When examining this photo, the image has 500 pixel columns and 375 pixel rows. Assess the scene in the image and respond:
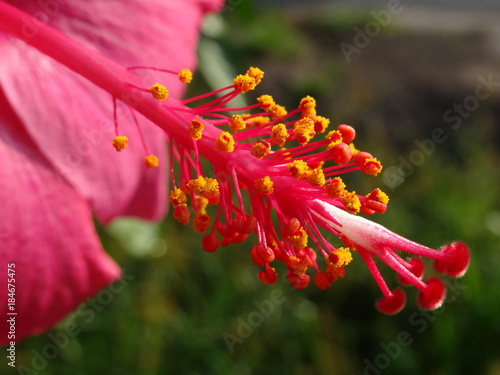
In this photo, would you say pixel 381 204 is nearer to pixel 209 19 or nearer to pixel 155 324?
pixel 209 19

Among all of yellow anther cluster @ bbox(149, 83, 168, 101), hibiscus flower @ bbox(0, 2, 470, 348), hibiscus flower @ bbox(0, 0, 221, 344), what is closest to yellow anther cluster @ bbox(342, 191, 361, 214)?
hibiscus flower @ bbox(0, 2, 470, 348)

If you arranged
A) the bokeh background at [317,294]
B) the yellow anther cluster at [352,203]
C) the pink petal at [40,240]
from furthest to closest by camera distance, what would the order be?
the bokeh background at [317,294], the pink petal at [40,240], the yellow anther cluster at [352,203]

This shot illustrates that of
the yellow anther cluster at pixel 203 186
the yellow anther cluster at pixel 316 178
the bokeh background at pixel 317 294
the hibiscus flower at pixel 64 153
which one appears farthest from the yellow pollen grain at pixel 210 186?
the bokeh background at pixel 317 294

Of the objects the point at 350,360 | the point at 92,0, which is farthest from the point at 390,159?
the point at 92,0

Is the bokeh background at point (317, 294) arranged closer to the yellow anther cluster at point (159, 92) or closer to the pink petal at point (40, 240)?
the pink petal at point (40, 240)

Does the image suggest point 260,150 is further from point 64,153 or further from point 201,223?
point 64,153
